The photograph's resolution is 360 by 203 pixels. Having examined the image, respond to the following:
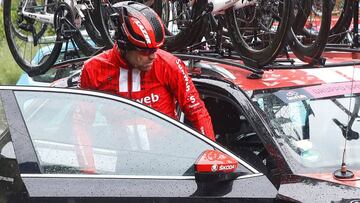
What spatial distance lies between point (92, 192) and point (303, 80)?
1.63 metres

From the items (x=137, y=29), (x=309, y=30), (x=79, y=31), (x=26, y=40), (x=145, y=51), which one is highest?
(x=137, y=29)

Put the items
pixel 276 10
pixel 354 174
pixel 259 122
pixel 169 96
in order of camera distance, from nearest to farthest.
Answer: pixel 354 174
pixel 259 122
pixel 169 96
pixel 276 10

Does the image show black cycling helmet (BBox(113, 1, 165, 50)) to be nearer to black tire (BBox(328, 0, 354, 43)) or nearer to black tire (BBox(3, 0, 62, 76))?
black tire (BBox(328, 0, 354, 43))

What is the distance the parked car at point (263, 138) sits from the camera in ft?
11.1

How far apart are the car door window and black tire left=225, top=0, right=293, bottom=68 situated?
1.30 m

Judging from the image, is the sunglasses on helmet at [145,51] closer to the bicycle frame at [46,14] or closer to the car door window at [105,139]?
the car door window at [105,139]

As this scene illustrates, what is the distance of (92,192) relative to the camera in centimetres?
335

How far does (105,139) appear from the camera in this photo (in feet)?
11.5

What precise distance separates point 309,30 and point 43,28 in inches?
132

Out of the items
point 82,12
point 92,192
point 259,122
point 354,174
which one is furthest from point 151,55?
point 82,12

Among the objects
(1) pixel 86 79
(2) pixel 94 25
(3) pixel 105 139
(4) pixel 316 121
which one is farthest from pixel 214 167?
(2) pixel 94 25

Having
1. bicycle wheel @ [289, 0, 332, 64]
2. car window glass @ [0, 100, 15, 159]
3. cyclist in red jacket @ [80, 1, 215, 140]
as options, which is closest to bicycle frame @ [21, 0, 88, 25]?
bicycle wheel @ [289, 0, 332, 64]

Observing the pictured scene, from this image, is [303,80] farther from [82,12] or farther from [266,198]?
[82,12]

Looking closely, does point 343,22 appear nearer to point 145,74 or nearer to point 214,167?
point 145,74
